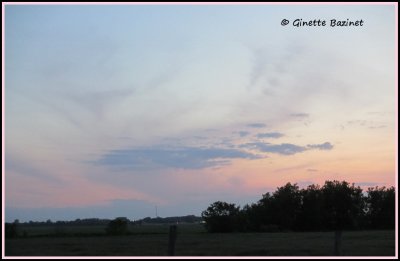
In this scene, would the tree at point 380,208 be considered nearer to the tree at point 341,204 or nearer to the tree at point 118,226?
the tree at point 341,204

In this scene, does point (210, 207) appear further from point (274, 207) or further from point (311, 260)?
point (311, 260)

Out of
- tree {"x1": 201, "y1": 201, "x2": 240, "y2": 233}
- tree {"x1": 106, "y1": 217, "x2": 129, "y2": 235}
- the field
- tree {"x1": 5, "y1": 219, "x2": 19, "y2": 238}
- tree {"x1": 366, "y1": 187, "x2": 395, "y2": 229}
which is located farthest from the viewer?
tree {"x1": 366, "y1": 187, "x2": 395, "y2": 229}

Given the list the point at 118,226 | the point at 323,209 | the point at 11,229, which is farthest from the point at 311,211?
the point at 11,229

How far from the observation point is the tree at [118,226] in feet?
181

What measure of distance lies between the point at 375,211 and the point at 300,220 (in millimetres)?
11942

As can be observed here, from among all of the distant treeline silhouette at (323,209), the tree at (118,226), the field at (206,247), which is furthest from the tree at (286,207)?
the field at (206,247)

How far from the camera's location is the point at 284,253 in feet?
74.6

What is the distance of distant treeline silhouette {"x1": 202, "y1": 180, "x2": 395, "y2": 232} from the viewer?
244 ft

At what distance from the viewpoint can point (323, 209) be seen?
3002 inches

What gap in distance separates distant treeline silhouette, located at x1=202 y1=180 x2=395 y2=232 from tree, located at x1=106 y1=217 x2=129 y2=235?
63.6 feet

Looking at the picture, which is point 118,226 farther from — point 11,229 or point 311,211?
point 311,211

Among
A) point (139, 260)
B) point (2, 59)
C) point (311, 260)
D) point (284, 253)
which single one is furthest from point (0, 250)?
point (284, 253)

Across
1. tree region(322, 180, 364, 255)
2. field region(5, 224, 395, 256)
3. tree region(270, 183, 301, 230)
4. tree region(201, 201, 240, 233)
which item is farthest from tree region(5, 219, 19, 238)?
tree region(322, 180, 364, 255)

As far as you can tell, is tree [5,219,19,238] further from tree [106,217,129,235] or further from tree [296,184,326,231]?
tree [296,184,326,231]
